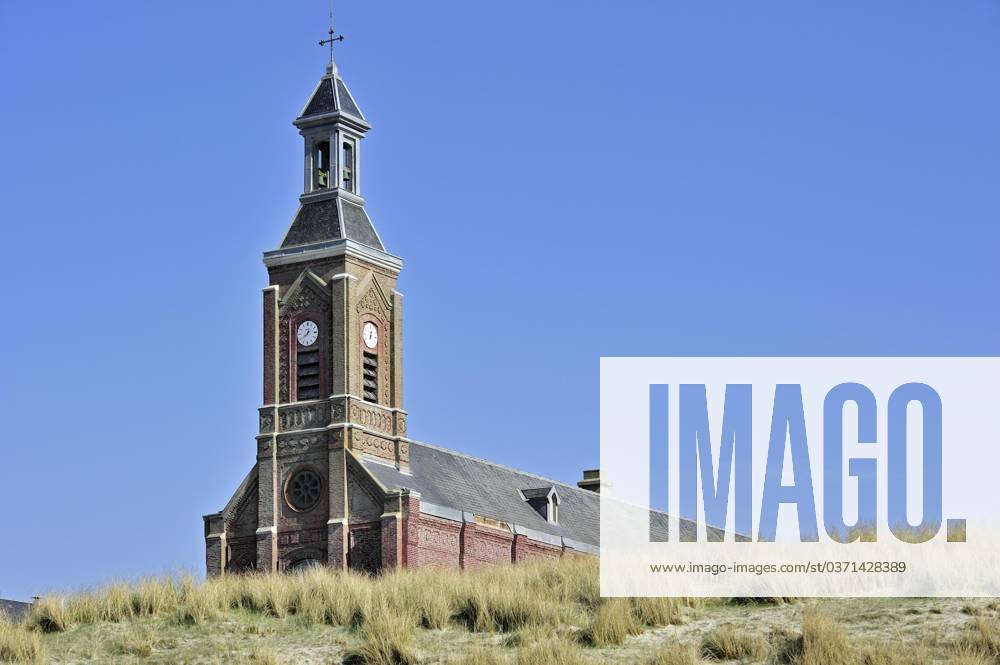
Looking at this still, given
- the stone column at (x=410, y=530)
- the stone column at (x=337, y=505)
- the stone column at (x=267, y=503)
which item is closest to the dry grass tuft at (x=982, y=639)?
the stone column at (x=410, y=530)

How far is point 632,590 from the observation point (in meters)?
32.5

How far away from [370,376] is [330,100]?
8.56 m

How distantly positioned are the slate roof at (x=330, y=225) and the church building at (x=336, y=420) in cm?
4

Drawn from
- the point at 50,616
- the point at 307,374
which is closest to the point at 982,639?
the point at 50,616

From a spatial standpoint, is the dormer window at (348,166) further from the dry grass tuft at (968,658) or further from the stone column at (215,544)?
the dry grass tuft at (968,658)

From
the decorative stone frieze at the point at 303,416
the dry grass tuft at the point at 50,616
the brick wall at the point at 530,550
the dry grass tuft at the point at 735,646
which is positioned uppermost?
the decorative stone frieze at the point at 303,416

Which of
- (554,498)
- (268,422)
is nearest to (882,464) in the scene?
(268,422)

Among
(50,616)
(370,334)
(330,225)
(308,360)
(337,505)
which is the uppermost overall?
(330,225)

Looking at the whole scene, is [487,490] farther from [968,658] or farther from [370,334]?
[968,658]

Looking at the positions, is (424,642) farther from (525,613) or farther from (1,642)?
(1,642)

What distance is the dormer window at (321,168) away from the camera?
61.3 m

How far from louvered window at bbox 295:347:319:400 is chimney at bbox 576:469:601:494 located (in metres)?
20.4

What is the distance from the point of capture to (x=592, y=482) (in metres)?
77.6

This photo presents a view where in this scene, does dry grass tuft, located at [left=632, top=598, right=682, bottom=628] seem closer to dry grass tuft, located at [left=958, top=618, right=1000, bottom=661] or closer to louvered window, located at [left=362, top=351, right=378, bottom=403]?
dry grass tuft, located at [left=958, top=618, right=1000, bottom=661]
